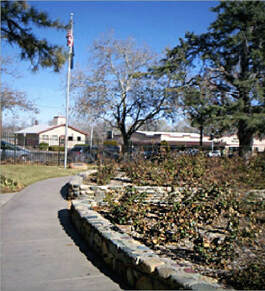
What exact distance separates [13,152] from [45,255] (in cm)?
1573

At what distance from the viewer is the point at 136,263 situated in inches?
140

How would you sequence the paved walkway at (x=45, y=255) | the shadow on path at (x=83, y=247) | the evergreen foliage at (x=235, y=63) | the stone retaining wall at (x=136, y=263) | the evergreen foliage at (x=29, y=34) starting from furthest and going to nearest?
the evergreen foliage at (x=235, y=63)
the evergreen foliage at (x=29, y=34)
the shadow on path at (x=83, y=247)
the paved walkway at (x=45, y=255)
the stone retaining wall at (x=136, y=263)

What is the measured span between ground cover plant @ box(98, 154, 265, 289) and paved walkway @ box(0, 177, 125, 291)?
2.86 ft

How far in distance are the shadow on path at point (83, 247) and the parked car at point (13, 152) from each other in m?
12.2

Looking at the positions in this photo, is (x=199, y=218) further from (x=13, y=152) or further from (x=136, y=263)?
(x=13, y=152)

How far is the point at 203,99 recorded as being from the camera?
17719mm

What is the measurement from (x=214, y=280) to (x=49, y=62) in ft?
27.0

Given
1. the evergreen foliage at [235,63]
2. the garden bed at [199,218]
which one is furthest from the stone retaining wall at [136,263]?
the evergreen foliage at [235,63]

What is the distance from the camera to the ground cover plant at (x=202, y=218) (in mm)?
3643

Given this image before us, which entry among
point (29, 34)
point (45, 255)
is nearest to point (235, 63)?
point (29, 34)

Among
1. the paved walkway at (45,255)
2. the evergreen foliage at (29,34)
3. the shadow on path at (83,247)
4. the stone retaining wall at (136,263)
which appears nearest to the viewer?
the stone retaining wall at (136,263)

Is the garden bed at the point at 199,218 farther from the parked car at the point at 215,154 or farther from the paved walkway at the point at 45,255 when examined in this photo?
the parked car at the point at 215,154

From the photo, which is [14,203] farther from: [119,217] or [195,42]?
[195,42]

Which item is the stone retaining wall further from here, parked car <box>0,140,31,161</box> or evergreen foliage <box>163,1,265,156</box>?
parked car <box>0,140,31,161</box>
